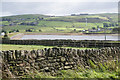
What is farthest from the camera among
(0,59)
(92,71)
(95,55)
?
(95,55)

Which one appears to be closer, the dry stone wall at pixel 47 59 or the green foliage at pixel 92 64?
the dry stone wall at pixel 47 59

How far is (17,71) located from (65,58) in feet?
7.87

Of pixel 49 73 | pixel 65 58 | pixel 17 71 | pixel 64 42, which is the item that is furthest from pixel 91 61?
pixel 64 42

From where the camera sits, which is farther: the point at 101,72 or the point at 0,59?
the point at 101,72

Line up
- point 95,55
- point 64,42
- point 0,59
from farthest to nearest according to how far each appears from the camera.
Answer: point 64,42 → point 95,55 → point 0,59

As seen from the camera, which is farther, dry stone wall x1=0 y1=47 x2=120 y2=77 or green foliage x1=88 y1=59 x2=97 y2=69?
green foliage x1=88 y1=59 x2=97 y2=69

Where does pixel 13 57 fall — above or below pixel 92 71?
above

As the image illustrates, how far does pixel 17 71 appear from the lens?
11367 millimetres

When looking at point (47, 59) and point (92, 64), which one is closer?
point (47, 59)

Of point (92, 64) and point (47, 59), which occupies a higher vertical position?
point (47, 59)

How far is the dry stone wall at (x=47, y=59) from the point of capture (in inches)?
448

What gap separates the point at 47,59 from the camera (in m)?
12.1

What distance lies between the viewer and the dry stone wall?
37.3ft

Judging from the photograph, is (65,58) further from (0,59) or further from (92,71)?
(0,59)
